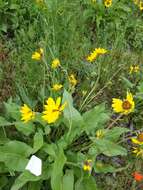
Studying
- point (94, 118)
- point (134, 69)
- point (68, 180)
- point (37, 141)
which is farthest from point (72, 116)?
point (134, 69)

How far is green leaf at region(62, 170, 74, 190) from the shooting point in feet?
8.37

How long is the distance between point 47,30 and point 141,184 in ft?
4.49

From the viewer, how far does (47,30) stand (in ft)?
11.5

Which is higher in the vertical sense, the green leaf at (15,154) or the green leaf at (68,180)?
the green leaf at (15,154)

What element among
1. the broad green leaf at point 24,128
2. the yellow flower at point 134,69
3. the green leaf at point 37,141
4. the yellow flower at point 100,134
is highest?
the yellow flower at point 134,69

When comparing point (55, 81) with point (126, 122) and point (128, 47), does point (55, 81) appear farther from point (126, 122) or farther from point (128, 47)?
point (128, 47)

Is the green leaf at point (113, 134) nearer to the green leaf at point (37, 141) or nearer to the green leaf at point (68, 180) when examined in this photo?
the green leaf at point (68, 180)

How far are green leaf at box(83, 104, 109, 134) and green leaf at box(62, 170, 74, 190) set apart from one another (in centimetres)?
26

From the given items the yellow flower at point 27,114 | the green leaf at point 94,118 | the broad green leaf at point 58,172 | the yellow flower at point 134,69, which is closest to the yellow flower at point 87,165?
the broad green leaf at point 58,172

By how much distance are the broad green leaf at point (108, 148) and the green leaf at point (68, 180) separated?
0.71 feet

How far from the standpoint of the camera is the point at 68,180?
2.59 metres

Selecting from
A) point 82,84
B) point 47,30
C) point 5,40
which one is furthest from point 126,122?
point 5,40

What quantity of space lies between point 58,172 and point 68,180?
132 millimetres

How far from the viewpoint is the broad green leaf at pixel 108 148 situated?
260 cm
